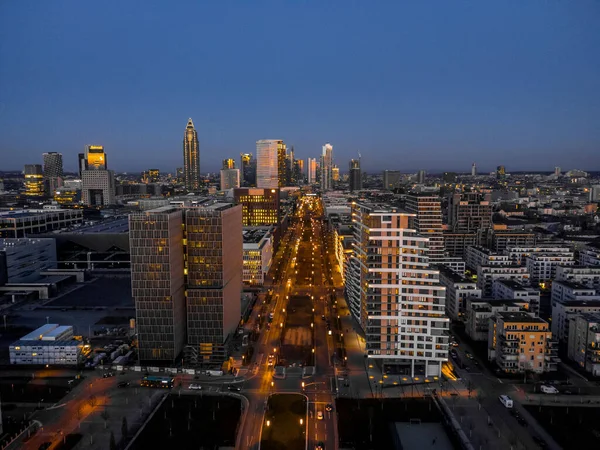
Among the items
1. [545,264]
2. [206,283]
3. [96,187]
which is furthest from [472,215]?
[96,187]

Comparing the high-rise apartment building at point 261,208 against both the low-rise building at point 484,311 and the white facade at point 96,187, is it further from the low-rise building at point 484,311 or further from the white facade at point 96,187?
the white facade at point 96,187

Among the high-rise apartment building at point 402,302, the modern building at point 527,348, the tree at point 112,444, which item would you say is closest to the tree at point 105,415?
the tree at point 112,444

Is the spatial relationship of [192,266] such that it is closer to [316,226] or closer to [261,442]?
[261,442]

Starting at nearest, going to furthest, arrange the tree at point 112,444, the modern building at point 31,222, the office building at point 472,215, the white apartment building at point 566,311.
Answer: the tree at point 112,444
the white apartment building at point 566,311
the modern building at point 31,222
the office building at point 472,215

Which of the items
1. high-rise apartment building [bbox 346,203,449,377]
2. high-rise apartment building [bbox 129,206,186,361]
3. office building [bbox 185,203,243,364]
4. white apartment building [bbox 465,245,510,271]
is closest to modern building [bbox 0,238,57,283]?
high-rise apartment building [bbox 129,206,186,361]

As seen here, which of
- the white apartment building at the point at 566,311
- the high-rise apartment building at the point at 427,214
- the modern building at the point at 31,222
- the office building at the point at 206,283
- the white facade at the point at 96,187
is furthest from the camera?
the white facade at the point at 96,187

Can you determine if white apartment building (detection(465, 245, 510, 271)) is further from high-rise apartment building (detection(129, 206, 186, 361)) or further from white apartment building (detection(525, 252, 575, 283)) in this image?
high-rise apartment building (detection(129, 206, 186, 361))
